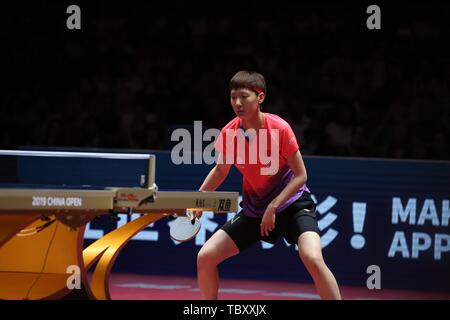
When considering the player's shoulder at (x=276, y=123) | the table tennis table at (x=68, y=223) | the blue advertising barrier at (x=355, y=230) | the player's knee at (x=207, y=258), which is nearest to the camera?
the table tennis table at (x=68, y=223)

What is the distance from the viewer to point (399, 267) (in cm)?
859

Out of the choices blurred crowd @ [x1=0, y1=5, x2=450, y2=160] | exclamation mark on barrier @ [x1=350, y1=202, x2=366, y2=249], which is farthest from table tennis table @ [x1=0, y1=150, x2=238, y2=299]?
blurred crowd @ [x1=0, y1=5, x2=450, y2=160]

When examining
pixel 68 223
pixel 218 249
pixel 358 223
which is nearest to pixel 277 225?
pixel 218 249

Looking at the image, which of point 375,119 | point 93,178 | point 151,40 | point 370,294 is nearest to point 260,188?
point 370,294

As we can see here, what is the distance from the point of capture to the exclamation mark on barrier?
8.67m

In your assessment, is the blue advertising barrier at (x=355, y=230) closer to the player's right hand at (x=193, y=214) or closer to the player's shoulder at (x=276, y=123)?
the player's right hand at (x=193, y=214)

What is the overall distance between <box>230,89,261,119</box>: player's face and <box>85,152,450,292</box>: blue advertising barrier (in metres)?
3.43

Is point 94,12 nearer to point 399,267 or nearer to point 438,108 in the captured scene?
point 438,108

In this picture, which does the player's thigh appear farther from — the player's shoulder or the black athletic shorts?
the player's shoulder

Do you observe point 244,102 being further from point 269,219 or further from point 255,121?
point 269,219

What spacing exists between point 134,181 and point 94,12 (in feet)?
14.3

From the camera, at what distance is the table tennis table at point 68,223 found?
15.9ft

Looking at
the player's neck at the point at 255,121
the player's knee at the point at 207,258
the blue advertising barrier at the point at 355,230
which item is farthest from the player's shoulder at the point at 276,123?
the blue advertising barrier at the point at 355,230

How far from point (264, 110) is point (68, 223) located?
5.86 metres
